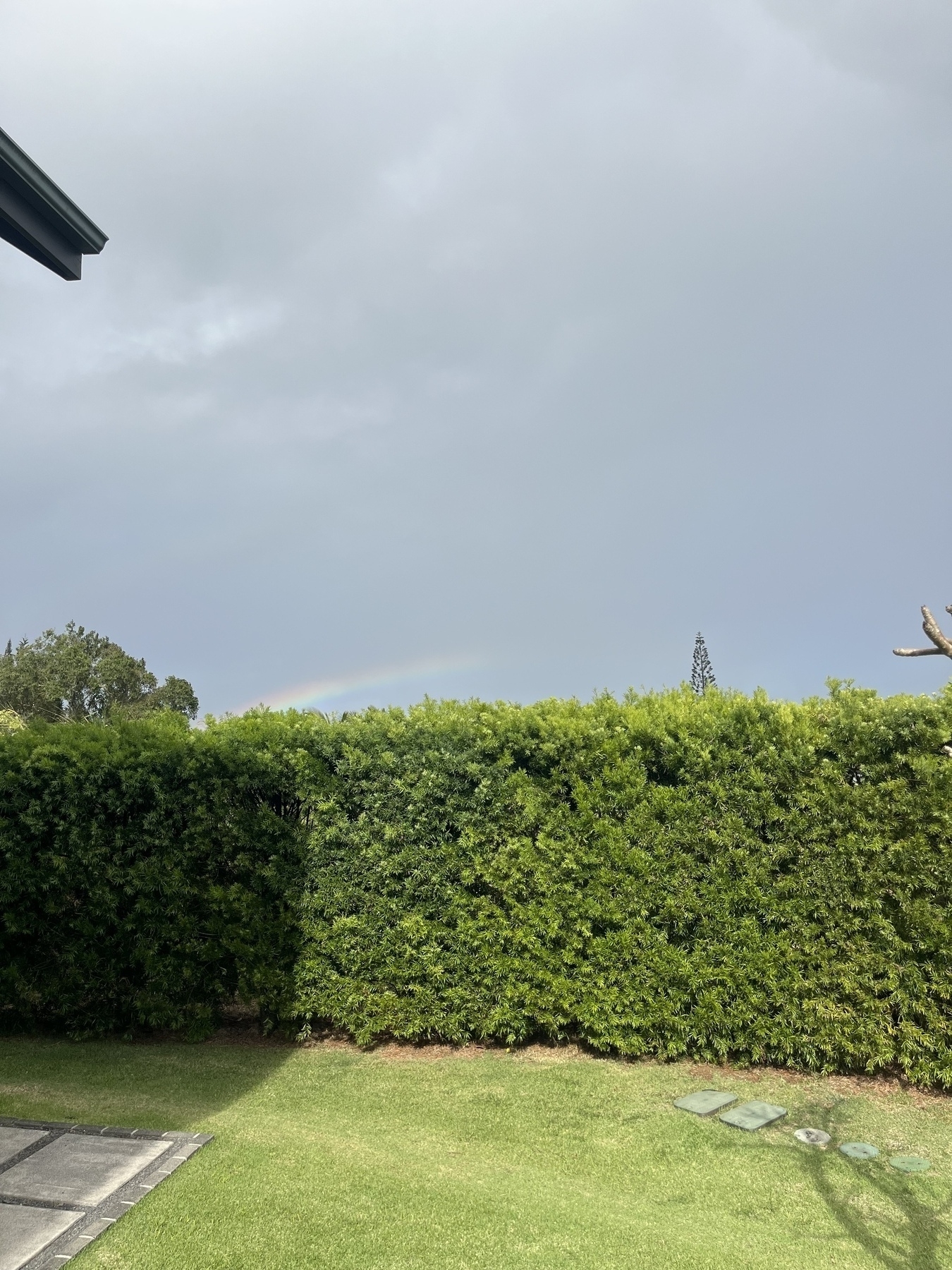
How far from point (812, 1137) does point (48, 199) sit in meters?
7.48

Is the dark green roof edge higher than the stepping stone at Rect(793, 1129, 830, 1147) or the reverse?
higher

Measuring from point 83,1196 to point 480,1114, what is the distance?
8.75 feet

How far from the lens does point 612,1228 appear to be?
3920mm

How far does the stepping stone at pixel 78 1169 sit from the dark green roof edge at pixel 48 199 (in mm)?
5317

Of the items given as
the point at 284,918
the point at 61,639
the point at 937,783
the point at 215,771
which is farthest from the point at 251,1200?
the point at 61,639

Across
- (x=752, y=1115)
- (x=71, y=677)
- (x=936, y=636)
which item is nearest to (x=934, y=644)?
(x=936, y=636)

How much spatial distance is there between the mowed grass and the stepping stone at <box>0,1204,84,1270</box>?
0.28 m

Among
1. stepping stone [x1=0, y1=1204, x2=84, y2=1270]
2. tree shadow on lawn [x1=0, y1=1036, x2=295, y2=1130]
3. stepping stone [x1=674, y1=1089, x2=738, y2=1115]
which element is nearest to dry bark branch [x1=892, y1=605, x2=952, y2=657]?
stepping stone [x1=674, y1=1089, x2=738, y2=1115]

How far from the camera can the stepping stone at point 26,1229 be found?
3.57 m

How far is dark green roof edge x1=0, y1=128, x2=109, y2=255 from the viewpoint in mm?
3881

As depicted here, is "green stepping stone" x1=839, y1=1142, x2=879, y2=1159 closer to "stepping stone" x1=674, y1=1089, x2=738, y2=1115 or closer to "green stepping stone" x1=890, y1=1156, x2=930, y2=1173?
"green stepping stone" x1=890, y1=1156, x2=930, y2=1173

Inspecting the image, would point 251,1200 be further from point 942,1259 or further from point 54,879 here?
point 54,879

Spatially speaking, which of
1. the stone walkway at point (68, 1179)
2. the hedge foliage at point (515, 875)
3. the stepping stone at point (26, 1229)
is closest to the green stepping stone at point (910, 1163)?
the hedge foliage at point (515, 875)

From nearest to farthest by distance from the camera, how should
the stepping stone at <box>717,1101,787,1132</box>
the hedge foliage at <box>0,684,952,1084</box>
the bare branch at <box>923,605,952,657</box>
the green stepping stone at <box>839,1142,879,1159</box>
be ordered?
the bare branch at <box>923,605,952,657</box> < the green stepping stone at <box>839,1142,879,1159</box> < the stepping stone at <box>717,1101,787,1132</box> < the hedge foliage at <box>0,684,952,1084</box>
